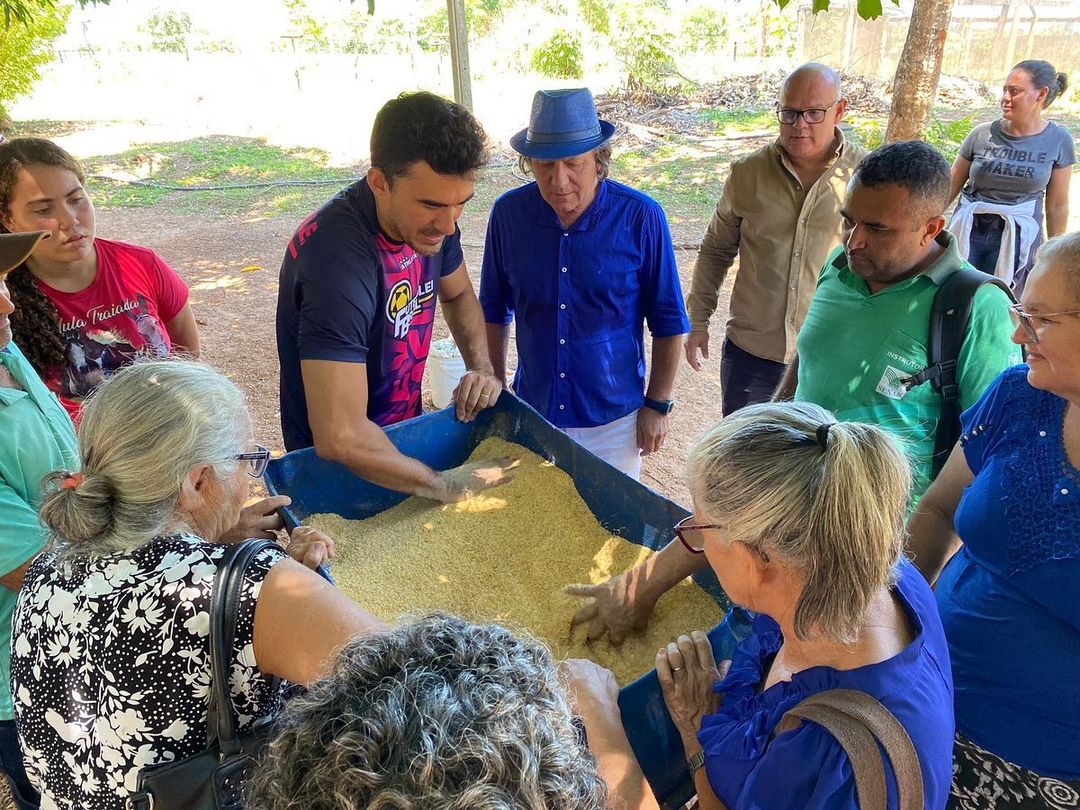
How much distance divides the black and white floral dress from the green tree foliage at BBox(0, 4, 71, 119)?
11968mm

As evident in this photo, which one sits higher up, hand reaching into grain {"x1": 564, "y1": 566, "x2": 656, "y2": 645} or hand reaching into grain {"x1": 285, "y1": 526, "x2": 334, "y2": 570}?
hand reaching into grain {"x1": 285, "y1": 526, "x2": 334, "y2": 570}

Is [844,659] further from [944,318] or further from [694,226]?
[694,226]

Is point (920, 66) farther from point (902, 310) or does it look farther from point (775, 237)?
point (902, 310)

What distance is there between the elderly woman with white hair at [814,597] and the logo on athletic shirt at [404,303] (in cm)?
128

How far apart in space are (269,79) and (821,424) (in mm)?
18353

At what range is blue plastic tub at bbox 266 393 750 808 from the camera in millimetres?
1403

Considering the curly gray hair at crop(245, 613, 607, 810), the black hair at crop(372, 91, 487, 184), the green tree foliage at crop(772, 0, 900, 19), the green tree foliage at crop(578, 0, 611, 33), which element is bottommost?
the curly gray hair at crop(245, 613, 607, 810)

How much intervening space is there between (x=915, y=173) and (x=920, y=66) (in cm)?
390

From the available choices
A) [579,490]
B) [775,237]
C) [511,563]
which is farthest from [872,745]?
[775,237]

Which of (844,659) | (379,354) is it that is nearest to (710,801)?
(844,659)

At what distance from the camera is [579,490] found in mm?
2256

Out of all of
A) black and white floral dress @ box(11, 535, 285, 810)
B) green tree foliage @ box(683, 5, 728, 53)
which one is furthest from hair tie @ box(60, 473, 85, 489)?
green tree foliage @ box(683, 5, 728, 53)

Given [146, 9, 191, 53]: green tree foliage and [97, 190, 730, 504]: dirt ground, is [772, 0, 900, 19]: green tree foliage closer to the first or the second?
[97, 190, 730, 504]: dirt ground

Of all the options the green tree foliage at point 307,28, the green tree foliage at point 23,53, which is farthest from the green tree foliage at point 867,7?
the green tree foliage at point 307,28
